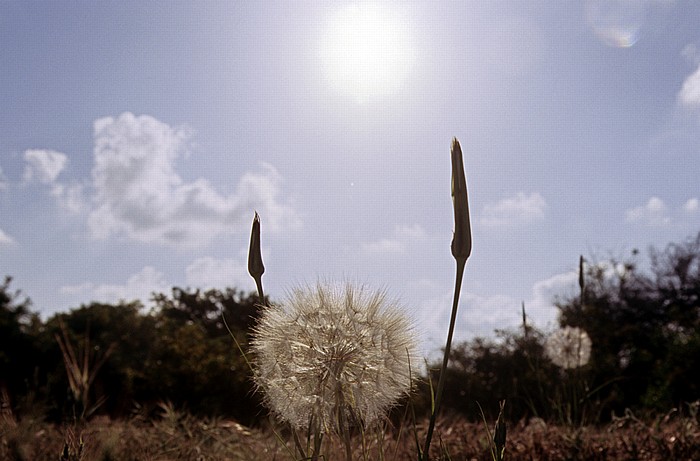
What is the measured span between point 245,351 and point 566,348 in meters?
4.76

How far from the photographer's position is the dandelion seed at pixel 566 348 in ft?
21.3

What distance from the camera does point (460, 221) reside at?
1647 millimetres

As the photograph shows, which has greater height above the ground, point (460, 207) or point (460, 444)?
point (460, 207)

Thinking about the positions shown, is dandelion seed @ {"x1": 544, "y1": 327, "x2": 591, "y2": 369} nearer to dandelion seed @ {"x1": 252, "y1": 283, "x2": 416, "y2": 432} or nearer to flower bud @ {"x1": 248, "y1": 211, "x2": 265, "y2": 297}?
dandelion seed @ {"x1": 252, "y1": 283, "x2": 416, "y2": 432}

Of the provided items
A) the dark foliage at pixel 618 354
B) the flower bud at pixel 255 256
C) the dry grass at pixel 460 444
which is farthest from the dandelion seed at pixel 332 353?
the dark foliage at pixel 618 354

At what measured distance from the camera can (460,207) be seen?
64.6 inches

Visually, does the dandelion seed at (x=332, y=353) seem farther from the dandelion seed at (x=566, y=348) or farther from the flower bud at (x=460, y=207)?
the dandelion seed at (x=566, y=348)

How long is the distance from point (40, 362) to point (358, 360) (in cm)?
1365

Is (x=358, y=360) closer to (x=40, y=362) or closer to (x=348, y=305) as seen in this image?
(x=348, y=305)

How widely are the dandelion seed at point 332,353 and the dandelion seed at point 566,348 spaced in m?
4.60

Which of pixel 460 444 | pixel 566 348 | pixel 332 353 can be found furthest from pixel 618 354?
pixel 332 353

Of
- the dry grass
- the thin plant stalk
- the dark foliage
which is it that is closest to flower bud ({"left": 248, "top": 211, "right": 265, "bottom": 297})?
the thin plant stalk

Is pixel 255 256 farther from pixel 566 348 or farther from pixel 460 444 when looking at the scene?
pixel 566 348

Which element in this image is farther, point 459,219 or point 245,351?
point 245,351
